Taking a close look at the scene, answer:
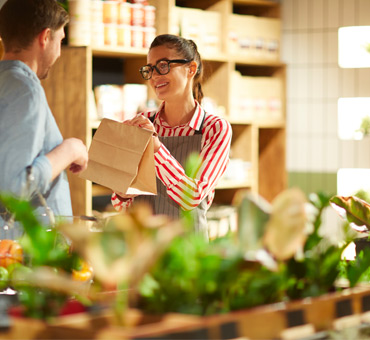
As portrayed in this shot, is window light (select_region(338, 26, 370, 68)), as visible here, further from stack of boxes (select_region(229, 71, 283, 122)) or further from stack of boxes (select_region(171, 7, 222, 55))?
stack of boxes (select_region(171, 7, 222, 55))

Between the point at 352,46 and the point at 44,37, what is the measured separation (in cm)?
374

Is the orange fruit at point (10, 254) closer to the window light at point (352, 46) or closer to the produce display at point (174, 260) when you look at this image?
the produce display at point (174, 260)

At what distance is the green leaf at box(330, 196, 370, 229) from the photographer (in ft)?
5.54

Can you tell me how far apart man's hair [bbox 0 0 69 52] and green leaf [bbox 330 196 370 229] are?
0.97 m

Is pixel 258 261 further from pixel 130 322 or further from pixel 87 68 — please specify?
pixel 87 68

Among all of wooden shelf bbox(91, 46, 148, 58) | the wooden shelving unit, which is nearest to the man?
the wooden shelving unit

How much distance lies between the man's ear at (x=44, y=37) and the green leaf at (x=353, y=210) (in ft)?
3.09

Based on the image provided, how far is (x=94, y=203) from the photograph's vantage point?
4.43 m

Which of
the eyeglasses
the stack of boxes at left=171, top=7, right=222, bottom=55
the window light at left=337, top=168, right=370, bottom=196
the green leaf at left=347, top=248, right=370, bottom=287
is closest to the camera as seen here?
the green leaf at left=347, top=248, right=370, bottom=287

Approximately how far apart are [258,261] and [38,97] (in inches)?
43.5

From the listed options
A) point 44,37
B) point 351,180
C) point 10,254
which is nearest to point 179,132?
point 44,37

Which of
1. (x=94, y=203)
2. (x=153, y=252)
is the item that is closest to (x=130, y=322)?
(x=153, y=252)

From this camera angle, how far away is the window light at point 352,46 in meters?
5.25

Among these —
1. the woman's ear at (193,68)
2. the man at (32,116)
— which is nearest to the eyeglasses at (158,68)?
the woman's ear at (193,68)
